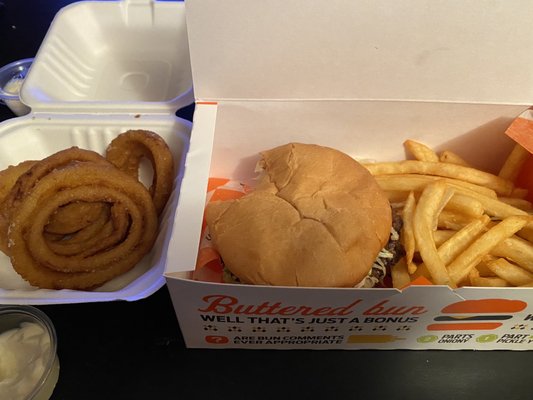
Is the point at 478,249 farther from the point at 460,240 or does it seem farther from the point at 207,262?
the point at 207,262

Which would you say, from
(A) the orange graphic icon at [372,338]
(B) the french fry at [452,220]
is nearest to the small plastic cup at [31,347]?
(A) the orange graphic icon at [372,338]

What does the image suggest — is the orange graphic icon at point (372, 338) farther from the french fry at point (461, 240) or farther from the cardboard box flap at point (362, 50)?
the cardboard box flap at point (362, 50)

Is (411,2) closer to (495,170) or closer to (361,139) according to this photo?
(361,139)

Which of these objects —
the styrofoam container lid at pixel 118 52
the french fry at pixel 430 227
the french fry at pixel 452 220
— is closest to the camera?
the french fry at pixel 430 227

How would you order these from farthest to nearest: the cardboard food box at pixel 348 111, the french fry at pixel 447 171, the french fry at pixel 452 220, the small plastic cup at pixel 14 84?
the small plastic cup at pixel 14 84 < the french fry at pixel 447 171 < the french fry at pixel 452 220 < the cardboard food box at pixel 348 111

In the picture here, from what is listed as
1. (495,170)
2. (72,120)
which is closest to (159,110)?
(72,120)

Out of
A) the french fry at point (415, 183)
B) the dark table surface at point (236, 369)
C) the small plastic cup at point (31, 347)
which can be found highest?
the french fry at point (415, 183)
